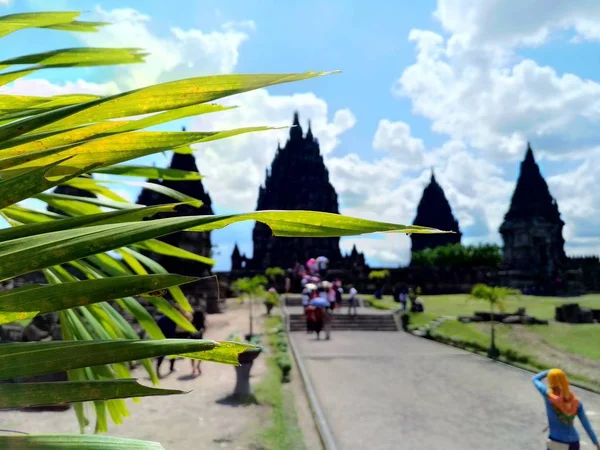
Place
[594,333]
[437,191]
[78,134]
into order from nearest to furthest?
[78,134]
[594,333]
[437,191]

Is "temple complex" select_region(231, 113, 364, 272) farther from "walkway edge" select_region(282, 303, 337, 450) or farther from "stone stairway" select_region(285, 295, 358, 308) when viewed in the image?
"walkway edge" select_region(282, 303, 337, 450)

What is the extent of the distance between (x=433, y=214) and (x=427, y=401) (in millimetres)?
53138

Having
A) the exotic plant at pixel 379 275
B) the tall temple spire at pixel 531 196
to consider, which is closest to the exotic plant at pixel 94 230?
the exotic plant at pixel 379 275

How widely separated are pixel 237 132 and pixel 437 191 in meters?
62.4

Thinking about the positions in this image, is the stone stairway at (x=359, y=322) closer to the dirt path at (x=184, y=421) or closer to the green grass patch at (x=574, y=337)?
the green grass patch at (x=574, y=337)

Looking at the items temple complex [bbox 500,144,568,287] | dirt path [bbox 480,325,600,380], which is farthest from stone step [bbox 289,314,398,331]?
temple complex [bbox 500,144,568,287]

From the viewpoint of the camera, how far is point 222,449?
239 inches

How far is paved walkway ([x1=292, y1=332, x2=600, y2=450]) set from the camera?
6859mm

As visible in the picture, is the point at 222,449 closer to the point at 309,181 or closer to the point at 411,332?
the point at 411,332

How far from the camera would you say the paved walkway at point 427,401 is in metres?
6.86

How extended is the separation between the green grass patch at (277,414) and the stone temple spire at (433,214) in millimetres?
49242

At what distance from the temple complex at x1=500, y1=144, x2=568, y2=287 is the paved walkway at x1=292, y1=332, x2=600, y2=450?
2508 cm

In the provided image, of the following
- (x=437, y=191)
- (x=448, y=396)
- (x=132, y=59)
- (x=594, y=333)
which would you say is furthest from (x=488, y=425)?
(x=437, y=191)

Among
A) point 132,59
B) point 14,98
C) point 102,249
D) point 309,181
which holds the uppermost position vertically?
point 309,181
